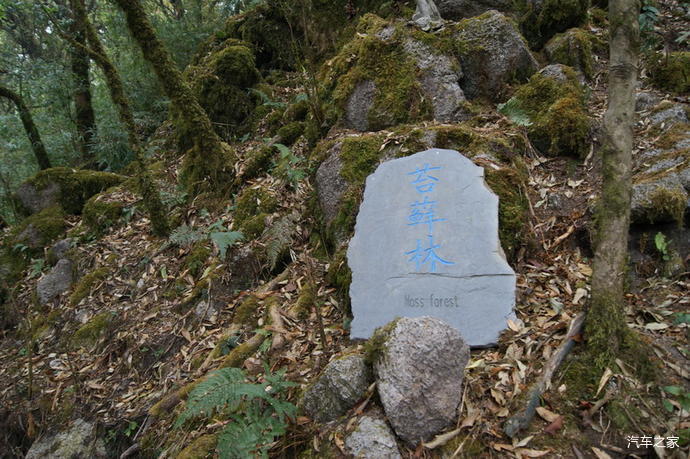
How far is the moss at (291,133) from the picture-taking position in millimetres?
6410

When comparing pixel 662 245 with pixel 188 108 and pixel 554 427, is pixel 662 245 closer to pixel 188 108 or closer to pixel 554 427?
pixel 554 427

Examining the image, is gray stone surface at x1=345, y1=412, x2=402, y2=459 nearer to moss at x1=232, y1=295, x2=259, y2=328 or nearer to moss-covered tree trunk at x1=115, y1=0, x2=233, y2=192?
moss at x1=232, y1=295, x2=259, y2=328

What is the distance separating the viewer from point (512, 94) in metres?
5.29

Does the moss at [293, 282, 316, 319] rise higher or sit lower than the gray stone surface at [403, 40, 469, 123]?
lower

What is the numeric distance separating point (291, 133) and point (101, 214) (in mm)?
3181

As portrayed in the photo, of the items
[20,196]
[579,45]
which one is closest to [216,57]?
[20,196]

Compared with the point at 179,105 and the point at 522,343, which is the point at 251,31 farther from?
the point at 522,343

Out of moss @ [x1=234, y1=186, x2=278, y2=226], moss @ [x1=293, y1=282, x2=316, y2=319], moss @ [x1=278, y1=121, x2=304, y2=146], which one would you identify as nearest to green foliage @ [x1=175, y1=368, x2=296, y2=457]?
moss @ [x1=293, y1=282, x2=316, y2=319]

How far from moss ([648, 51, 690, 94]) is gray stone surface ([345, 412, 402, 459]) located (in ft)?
16.3

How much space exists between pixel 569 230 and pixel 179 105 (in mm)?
4904

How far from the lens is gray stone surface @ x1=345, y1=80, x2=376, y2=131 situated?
213 inches

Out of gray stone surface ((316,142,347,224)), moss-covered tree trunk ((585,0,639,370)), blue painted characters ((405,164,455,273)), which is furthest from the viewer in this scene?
gray stone surface ((316,142,347,224))

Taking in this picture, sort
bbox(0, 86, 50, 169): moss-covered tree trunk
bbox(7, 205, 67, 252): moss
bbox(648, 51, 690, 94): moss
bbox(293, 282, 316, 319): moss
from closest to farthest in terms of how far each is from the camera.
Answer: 1. bbox(293, 282, 316, 319): moss
2. bbox(648, 51, 690, 94): moss
3. bbox(7, 205, 67, 252): moss
4. bbox(0, 86, 50, 169): moss-covered tree trunk

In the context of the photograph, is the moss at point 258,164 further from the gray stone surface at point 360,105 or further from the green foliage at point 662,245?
the green foliage at point 662,245
